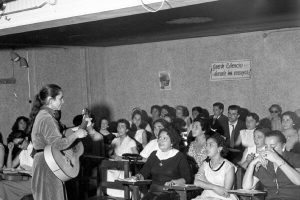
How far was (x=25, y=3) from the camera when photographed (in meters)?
5.81

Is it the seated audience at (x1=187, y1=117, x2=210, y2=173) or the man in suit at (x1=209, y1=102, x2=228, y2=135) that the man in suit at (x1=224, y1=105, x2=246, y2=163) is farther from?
the seated audience at (x1=187, y1=117, x2=210, y2=173)

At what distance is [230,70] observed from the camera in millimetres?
11078

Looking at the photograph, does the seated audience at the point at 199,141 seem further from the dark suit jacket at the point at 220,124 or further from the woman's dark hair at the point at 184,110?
the woman's dark hair at the point at 184,110

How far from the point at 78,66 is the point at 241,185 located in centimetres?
846

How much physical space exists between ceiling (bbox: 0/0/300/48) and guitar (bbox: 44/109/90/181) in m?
2.45

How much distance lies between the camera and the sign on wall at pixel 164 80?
12.3 metres

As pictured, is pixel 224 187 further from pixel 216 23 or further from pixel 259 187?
pixel 216 23

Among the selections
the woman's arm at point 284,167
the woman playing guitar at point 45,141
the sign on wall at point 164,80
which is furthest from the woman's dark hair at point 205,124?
the sign on wall at point 164,80

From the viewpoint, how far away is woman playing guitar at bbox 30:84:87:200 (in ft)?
16.1

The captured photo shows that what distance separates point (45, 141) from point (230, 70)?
22.5 ft

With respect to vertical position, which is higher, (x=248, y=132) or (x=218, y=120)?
(x=218, y=120)

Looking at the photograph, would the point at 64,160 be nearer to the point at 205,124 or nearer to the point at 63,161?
the point at 63,161

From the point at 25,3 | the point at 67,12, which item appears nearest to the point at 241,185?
the point at 67,12

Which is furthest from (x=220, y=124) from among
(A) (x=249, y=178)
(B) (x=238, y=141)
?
(A) (x=249, y=178)
